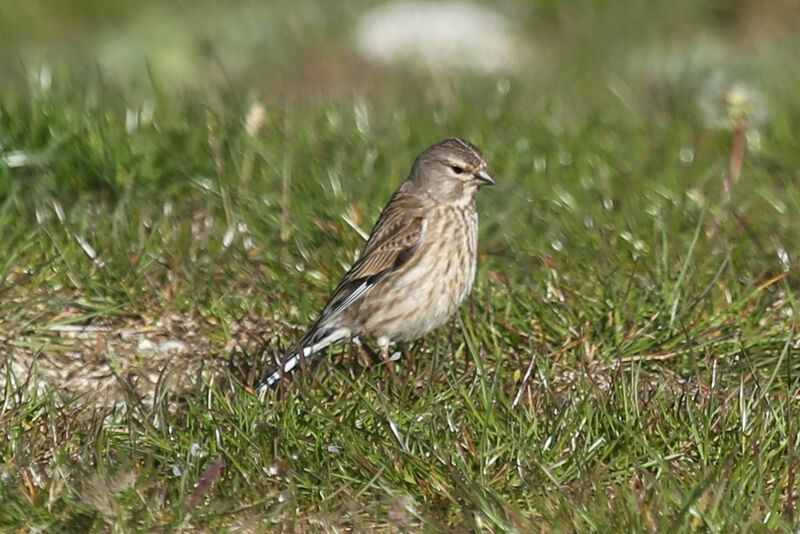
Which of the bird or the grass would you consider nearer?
the grass

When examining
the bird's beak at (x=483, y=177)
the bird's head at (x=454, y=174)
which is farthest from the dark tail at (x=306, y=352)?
the bird's beak at (x=483, y=177)

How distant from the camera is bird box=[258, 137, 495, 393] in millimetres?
5879

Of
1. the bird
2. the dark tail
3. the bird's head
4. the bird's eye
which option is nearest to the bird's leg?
the bird

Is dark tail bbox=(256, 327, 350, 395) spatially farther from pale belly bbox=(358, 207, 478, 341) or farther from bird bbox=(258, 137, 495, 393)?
pale belly bbox=(358, 207, 478, 341)

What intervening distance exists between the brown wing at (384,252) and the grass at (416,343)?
0.26 m

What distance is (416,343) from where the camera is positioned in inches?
237

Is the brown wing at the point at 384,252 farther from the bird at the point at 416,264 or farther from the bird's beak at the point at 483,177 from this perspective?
the bird's beak at the point at 483,177

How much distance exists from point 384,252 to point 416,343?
1.34 feet

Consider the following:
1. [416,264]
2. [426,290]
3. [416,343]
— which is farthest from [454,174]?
[416,343]

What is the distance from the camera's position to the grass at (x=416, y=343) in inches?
181

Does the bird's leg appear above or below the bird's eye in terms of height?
below

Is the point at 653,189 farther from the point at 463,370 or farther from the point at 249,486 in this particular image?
the point at 249,486

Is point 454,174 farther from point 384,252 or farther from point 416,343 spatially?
point 416,343

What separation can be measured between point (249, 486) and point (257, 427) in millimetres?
268
